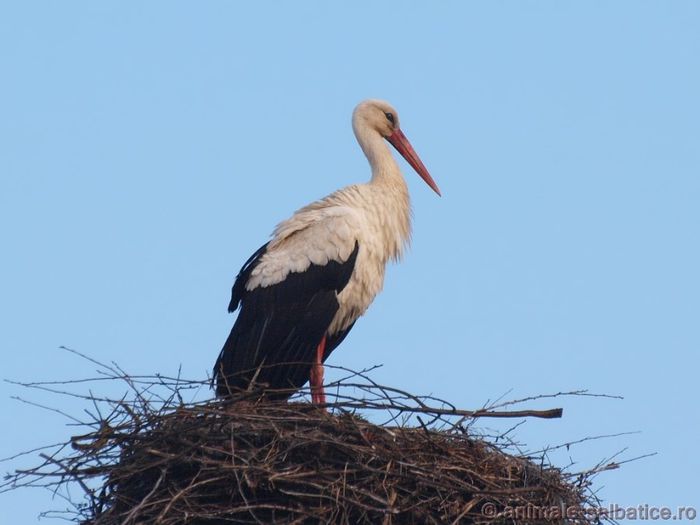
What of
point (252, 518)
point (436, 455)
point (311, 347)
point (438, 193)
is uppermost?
point (438, 193)

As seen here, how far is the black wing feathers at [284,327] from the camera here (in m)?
8.09

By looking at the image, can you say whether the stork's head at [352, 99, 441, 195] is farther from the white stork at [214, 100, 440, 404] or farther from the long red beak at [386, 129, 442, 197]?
the white stork at [214, 100, 440, 404]

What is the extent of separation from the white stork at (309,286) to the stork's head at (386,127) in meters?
0.72

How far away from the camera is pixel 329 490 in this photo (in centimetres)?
644

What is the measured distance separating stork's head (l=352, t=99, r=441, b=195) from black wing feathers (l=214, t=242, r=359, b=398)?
126 cm

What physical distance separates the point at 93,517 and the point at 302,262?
83.9 inches

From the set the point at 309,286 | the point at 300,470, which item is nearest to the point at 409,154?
the point at 309,286

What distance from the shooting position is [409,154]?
948 cm

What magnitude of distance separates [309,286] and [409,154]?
1630 mm

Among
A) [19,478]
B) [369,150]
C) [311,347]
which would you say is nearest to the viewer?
[19,478]

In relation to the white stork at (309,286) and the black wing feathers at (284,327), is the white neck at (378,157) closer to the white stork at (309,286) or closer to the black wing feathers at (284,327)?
the white stork at (309,286)

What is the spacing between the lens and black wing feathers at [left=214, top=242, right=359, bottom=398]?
26.6 feet

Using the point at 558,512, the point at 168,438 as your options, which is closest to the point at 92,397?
the point at 168,438

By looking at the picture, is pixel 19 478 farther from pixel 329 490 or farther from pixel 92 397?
pixel 329 490
